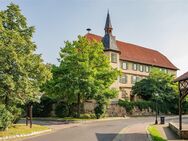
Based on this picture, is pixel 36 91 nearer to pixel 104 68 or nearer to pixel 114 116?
pixel 104 68

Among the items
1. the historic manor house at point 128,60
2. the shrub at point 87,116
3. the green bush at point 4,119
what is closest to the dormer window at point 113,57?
the historic manor house at point 128,60

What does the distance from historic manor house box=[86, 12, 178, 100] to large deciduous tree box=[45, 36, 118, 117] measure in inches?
669

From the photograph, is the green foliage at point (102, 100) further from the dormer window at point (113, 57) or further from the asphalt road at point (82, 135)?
the dormer window at point (113, 57)

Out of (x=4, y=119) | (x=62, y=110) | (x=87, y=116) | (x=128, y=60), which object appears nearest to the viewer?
(x=4, y=119)

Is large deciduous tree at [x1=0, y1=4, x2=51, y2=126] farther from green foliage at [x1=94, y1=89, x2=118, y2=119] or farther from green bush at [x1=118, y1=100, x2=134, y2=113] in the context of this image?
green bush at [x1=118, y1=100, x2=134, y2=113]

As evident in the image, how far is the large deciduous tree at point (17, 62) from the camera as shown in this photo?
2398 centimetres

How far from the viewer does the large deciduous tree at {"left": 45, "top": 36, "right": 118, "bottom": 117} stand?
137ft

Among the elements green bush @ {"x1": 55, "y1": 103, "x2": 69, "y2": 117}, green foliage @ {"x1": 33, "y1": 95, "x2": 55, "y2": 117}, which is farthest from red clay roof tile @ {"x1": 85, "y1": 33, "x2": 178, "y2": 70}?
green bush @ {"x1": 55, "y1": 103, "x2": 69, "y2": 117}

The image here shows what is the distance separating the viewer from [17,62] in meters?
24.5

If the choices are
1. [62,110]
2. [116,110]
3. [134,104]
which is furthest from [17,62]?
[134,104]

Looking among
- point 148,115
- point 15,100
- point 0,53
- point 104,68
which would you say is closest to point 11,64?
point 0,53

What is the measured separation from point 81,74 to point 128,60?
3048 centimetres

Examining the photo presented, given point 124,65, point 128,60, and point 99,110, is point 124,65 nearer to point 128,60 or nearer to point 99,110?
point 128,60

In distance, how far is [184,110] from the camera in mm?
62312
